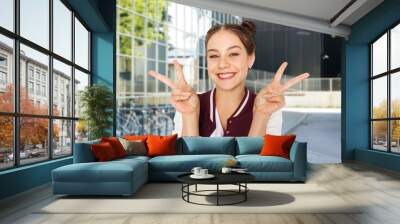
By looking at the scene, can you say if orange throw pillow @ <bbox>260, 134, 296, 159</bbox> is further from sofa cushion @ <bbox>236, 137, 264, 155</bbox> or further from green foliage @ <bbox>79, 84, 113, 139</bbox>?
green foliage @ <bbox>79, 84, 113, 139</bbox>

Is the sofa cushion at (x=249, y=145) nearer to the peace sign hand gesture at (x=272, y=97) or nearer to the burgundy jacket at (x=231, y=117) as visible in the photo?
the burgundy jacket at (x=231, y=117)

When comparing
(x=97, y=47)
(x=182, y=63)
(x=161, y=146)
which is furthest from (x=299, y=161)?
(x=182, y=63)

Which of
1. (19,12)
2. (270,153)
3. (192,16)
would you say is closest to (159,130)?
(192,16)

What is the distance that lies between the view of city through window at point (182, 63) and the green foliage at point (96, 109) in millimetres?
5137

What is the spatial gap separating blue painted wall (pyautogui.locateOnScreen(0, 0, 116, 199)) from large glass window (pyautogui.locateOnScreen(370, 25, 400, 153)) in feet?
18.5

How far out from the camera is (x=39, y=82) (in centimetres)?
619

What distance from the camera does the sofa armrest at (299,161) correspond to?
6.04 m

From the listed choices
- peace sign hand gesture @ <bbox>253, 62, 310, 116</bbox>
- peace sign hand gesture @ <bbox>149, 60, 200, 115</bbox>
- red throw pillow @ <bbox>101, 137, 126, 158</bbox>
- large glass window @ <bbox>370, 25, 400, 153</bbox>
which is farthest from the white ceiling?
red throw pillow @ <bbox>101, 137, 126, 158</bbox>

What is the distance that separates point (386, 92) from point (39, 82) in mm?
6731

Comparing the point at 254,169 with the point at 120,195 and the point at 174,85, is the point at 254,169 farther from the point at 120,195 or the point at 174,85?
the point at 174,85

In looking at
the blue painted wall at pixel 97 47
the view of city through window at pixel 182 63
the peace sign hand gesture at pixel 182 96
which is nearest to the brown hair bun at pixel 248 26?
the peace sign hand gesture at pixel 182 96

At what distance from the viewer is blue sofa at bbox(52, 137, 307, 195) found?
16.1 feet

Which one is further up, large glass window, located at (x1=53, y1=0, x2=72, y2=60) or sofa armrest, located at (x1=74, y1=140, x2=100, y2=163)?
large glass window, located at (x1=53, y1=0, x2=72, y2=60)

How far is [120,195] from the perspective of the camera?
5070 mm
